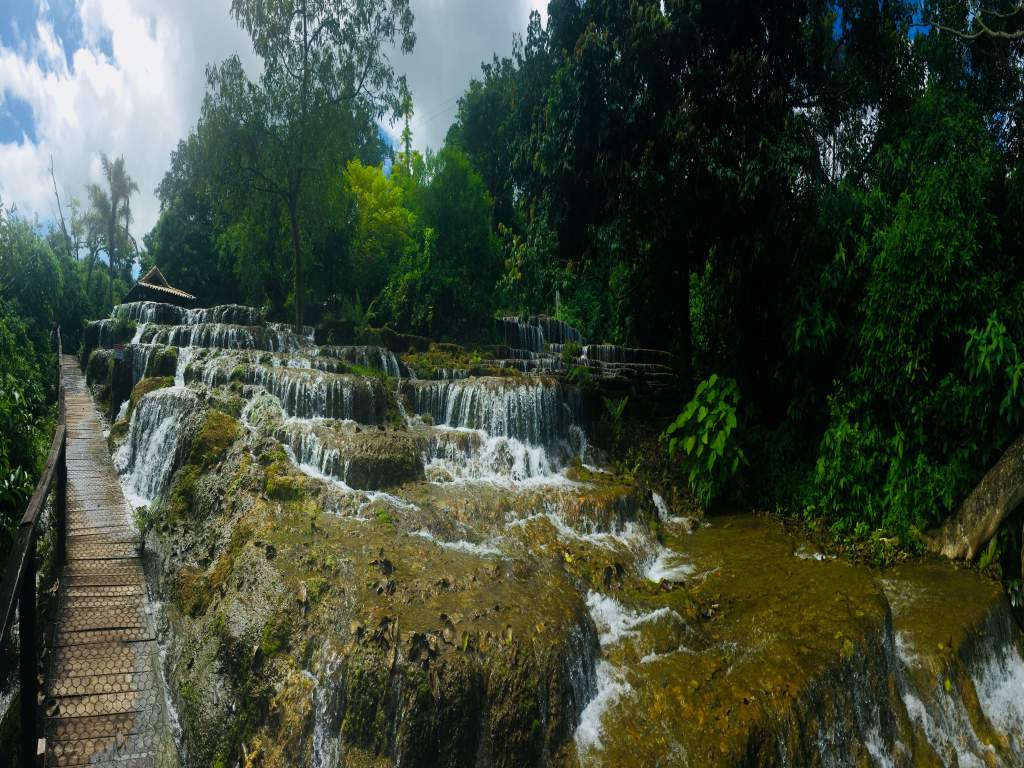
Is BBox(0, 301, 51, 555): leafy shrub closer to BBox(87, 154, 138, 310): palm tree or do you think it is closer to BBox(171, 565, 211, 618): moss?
BBox(171, 565, 211, 618): moss

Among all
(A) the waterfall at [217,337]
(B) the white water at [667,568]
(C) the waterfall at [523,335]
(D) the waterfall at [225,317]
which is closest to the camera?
(B) the white water at [667,568]

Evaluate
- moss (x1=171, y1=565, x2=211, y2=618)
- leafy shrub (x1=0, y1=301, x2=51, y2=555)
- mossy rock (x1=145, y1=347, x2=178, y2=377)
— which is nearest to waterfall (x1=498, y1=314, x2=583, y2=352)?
mossy rock (x1=145, y1=347, x2=178, y2=377)

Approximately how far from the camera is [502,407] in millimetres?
9922

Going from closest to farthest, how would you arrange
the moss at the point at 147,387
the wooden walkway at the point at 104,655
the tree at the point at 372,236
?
the wooden walkway at the point at 104,655 → the moss at the point at 147,387 → the tree at the point at 372,236

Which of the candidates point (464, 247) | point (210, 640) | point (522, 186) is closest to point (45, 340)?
point (464, 247)

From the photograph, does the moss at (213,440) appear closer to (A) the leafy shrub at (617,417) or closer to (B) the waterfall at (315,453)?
(B) the waterfall at (315,453)

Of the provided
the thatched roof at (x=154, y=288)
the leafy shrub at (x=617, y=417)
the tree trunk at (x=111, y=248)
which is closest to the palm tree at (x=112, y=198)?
the tree trunk at (x=111, y=248)

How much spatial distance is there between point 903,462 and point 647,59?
694 cm

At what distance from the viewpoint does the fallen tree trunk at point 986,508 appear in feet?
21.6

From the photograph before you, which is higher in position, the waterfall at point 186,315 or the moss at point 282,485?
the waterfall at point 186,315

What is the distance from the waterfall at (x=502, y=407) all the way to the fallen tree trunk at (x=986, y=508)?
5665 mm

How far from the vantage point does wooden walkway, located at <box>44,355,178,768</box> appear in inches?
181

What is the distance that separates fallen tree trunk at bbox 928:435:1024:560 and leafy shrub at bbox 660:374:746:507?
2685 mm

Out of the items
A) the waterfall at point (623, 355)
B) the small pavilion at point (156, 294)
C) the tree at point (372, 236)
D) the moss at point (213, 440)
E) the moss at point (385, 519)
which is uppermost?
the tree at point (372, 236)
